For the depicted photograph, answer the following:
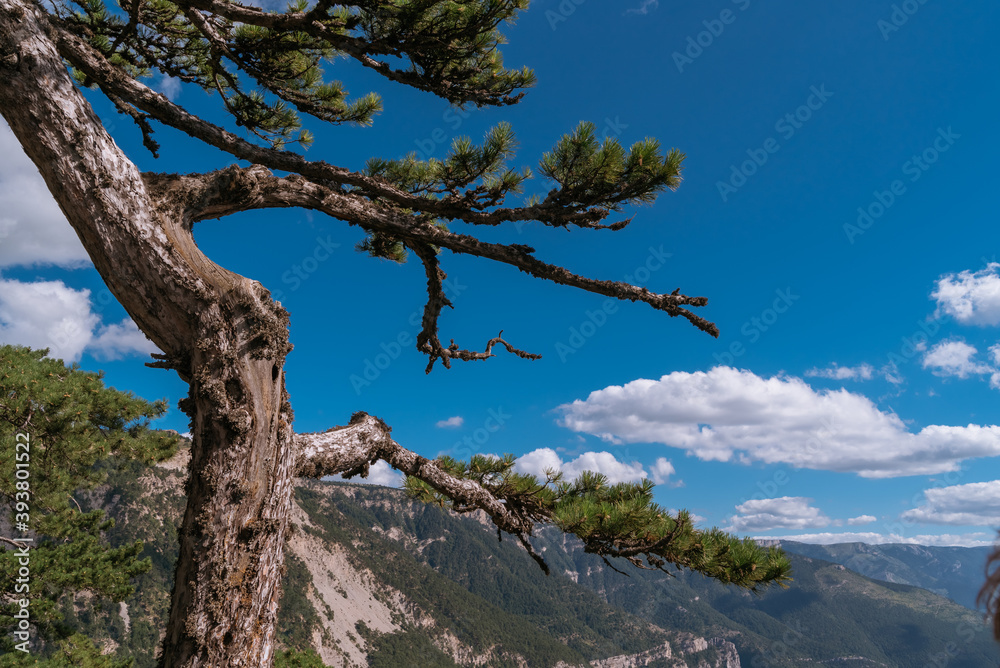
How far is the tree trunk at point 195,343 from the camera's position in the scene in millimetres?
2533

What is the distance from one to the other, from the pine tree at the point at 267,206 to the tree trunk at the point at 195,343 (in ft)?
0.04

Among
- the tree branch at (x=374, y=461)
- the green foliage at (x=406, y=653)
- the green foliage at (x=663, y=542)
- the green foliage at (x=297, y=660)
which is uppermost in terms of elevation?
the tree branch at (x=374, y=461)

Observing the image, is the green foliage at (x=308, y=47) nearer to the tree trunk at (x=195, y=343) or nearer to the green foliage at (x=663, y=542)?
the tree trunk at (x=195, y=343)

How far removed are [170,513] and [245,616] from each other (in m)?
147

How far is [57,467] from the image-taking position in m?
11.3

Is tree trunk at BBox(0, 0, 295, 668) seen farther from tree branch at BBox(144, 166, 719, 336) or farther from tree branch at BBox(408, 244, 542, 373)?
tree branch at BBox(408, 244, 542, 373)

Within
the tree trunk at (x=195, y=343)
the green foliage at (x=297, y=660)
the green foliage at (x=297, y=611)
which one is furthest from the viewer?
the green foliage at (x=297, y=611)

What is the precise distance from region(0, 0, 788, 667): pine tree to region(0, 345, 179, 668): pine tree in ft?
24.5

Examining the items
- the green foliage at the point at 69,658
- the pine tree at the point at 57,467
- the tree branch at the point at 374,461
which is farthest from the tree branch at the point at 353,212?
the green foliage at the point at 69,658

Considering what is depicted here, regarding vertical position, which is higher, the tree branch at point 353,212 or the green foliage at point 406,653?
the tree branch at point 353,212

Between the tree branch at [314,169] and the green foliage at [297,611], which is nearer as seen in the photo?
the tree branch at [314,169]

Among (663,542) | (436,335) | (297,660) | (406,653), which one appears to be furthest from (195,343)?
(406,653)

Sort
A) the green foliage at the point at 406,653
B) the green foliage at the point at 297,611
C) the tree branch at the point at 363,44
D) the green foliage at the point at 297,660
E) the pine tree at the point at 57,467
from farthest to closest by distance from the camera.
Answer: the green foliage at the point at 406,653 → the green foliage at the point at 297,611 → the green foliage at the point at 297,660 → the pine tree at the point at 57,467 → the tree branch at the point at 363,44

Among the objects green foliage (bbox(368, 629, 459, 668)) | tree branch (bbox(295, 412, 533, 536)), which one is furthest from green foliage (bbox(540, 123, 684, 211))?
green foliage (bbox(368, 629, 459, 668))
